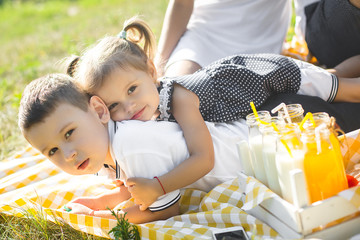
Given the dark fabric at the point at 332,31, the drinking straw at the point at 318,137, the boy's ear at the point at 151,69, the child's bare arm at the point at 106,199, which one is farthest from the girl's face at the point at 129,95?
the dark fabric at the point at 332,31

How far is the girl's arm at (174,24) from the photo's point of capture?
10.9 ft

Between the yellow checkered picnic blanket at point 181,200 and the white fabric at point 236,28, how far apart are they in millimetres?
1229

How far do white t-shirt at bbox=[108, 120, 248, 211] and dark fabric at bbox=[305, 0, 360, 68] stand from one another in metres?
1.10

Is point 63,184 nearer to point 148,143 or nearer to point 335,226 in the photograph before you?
point 148,143

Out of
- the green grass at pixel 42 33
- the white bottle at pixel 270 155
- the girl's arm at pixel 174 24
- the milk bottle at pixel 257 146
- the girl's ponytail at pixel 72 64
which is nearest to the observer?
the white bottle at pixel 270 155

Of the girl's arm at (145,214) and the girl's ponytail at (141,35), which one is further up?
the girl's ponytail at (141,35)

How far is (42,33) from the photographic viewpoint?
8219mm

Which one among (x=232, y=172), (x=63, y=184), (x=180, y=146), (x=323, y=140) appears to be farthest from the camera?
(x=63, y=184)

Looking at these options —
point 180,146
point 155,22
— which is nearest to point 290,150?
point 180,146

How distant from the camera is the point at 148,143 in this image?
2.07 meters

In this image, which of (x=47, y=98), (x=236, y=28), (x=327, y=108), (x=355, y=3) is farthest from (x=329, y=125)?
(x=236, y=28)

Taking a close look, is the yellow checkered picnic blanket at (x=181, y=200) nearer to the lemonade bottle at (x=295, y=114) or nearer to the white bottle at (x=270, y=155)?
the white bottle at (x=270, y=155)

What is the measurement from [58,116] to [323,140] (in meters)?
1.13

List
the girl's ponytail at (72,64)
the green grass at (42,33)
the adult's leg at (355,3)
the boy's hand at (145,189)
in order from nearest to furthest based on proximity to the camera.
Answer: the boy's hand at (145,189)
the girl's ponytail at (72,64)
the adult's leg at (355,3)
the green grass at (42,33)
